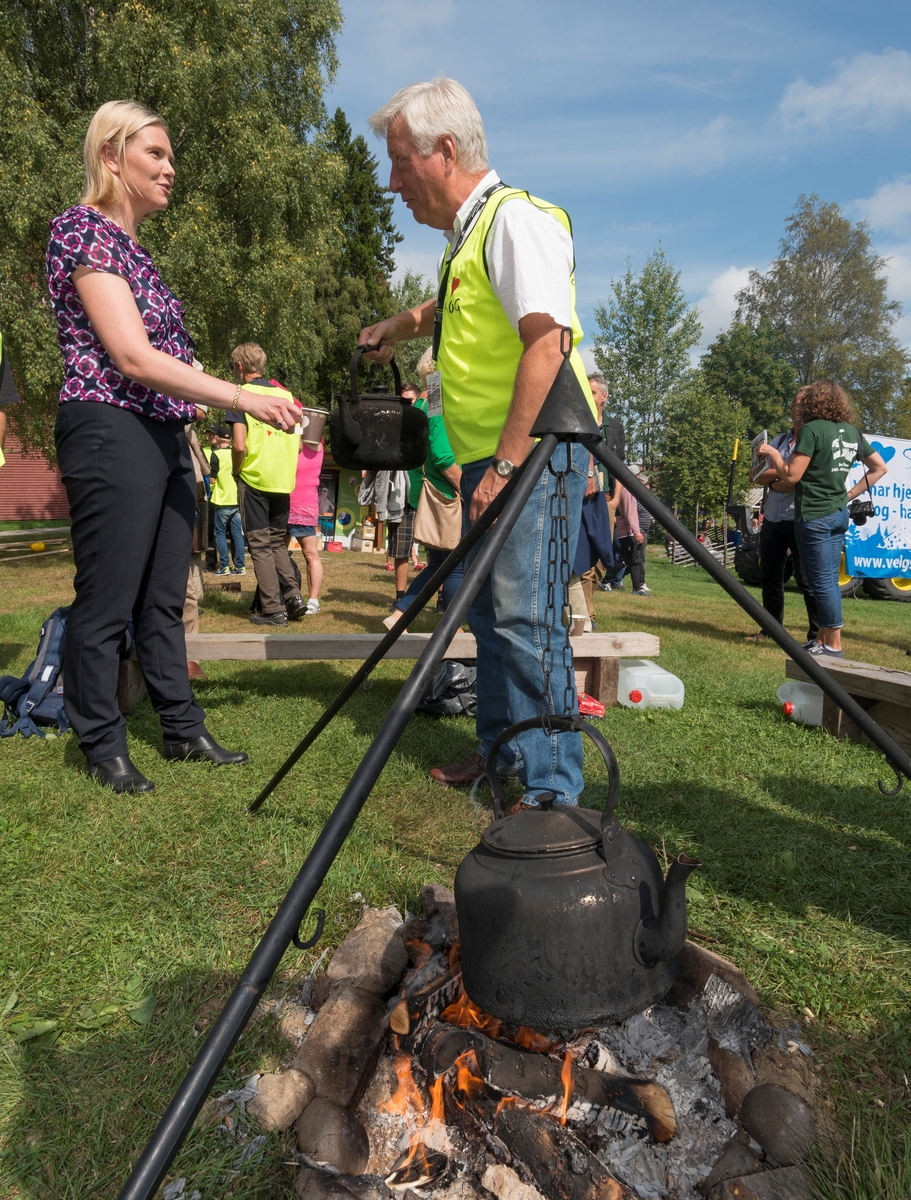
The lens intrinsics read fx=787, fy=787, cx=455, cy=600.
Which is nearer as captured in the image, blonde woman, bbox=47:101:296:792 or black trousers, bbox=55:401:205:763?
blonde woman, bbox=47:101:296:792

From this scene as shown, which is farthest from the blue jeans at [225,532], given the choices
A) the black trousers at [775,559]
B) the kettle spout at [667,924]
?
the kettle spout at [667,924]

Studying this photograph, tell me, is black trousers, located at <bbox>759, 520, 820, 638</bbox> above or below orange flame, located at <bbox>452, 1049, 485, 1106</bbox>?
above

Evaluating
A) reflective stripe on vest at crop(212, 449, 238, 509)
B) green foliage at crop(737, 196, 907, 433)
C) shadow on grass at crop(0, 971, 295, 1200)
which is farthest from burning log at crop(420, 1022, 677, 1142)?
green foliage at crop(737, 196, 907, 433)

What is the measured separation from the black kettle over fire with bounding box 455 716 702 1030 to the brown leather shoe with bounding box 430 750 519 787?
5.81 ft

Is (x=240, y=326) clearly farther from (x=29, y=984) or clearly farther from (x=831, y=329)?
(x=831, y=329)

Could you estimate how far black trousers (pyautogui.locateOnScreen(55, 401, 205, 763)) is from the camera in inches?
116

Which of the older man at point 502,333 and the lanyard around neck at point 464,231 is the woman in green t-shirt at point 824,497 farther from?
the lanyard around neck at point 464,231

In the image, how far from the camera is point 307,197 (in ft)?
48.9

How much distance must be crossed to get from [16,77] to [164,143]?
12488 mm

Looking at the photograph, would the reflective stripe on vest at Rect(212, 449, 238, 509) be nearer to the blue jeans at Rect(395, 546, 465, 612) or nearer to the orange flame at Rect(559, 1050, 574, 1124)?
the blue jeans at Rect(395, 546, 465, 612)

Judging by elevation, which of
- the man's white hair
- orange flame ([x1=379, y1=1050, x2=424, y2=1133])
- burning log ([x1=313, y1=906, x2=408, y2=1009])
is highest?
the man's white hair

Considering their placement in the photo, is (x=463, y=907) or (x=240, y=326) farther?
(x=240, y=326)

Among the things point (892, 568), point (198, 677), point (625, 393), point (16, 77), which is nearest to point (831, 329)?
point (625, 393)

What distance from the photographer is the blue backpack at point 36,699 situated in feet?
12.4
